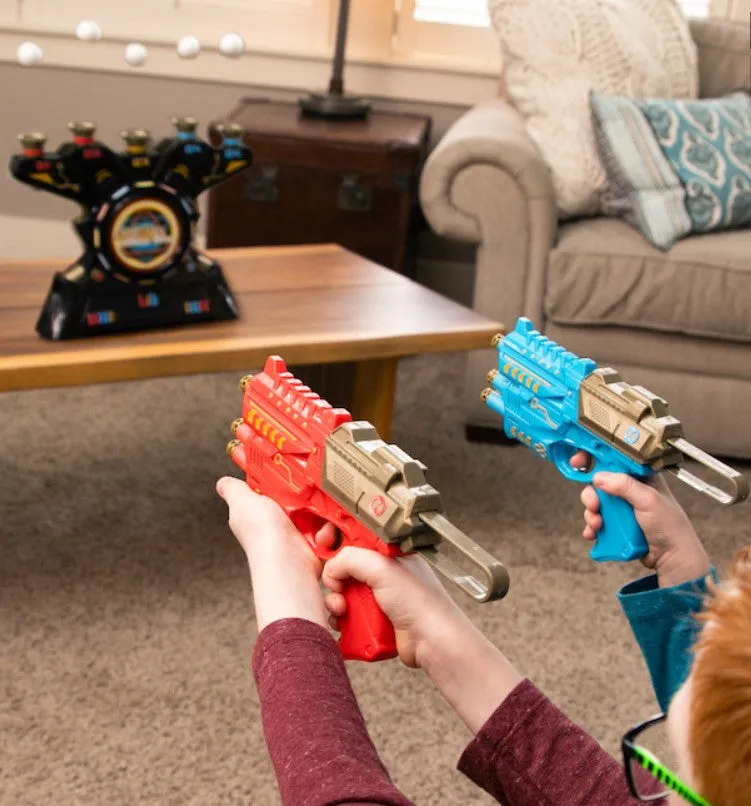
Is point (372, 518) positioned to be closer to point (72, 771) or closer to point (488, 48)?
point (72, 771)

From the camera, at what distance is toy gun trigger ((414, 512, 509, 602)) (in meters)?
0.75

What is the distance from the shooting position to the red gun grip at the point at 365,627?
2.89ft

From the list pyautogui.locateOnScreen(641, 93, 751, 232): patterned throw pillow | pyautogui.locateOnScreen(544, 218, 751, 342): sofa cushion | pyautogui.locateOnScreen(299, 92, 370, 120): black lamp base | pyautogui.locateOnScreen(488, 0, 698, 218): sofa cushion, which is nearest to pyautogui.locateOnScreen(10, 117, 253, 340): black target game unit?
pyautogui.locateOnScreen(544, 218, 751, 342): sofa cushion

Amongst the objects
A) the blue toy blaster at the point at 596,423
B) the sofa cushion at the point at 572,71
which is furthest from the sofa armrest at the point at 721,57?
the blue toy blaster at the point at 596,423

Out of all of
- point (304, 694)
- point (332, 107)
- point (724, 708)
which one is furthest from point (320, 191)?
point (724, 708)

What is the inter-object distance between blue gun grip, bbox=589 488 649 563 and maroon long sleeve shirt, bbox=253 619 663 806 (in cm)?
16

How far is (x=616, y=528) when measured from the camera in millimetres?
1016

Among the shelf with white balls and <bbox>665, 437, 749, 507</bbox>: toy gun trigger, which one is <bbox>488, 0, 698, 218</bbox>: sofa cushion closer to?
the shelf with white balls

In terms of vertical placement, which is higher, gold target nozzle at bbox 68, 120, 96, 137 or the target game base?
gold target nozzle at bbox 68, 120, 96, 137

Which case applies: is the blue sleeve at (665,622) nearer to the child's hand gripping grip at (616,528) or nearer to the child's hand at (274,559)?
the child's hand gripping grip at (616,528)

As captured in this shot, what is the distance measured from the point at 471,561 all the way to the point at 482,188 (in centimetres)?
169

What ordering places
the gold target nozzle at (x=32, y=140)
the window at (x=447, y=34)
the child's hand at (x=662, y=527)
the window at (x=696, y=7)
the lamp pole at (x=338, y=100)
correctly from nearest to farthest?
the child's hand at (x=662, y=527)
the gold target nozzle at (x=32, y=140)
the lamp pole at (x=338, y=100)
the window at (x=696, y=7)
the window at (x=447, y=34)

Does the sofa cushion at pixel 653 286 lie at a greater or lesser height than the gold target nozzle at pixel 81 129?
lesser

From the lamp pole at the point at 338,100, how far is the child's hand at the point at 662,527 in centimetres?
213
